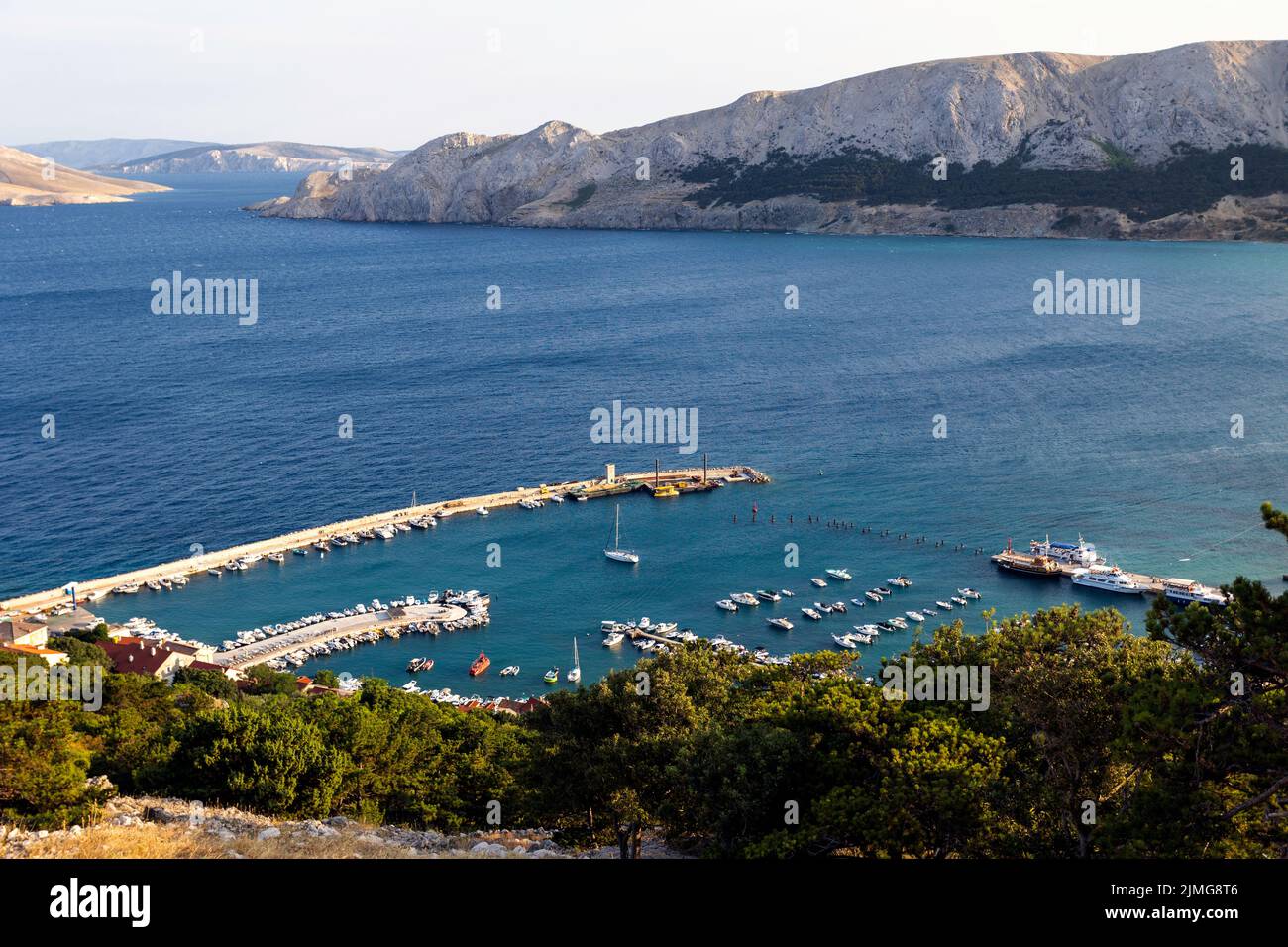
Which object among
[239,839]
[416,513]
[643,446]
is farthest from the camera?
[643,446]

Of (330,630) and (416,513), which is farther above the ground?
(416,513)

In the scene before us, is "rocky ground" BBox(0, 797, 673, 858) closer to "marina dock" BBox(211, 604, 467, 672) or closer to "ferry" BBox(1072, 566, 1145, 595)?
"marina dock" BBox(211, 604, 467, 672)

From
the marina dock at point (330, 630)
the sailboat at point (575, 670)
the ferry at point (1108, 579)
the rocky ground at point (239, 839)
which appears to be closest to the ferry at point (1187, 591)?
the ferry at point (1108, 579)

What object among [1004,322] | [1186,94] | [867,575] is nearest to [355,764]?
[867,575]

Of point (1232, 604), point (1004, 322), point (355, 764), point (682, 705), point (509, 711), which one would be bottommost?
point (509, 711)

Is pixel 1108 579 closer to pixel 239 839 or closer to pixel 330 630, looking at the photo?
pixel 330 630

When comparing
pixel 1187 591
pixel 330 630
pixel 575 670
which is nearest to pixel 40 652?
pixel 330 630

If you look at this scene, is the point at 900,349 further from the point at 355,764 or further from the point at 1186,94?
the point at 1186,94

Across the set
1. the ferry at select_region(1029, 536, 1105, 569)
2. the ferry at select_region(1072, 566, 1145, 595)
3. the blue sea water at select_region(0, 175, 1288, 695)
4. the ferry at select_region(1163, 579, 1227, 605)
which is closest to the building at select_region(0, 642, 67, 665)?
the blue sea water at select_region(0, 175, 1288, 695)
